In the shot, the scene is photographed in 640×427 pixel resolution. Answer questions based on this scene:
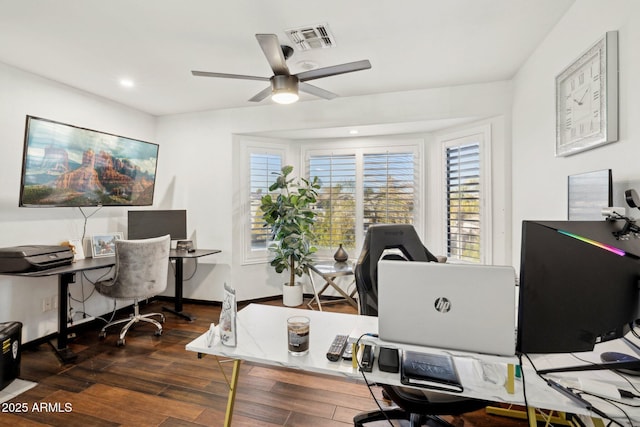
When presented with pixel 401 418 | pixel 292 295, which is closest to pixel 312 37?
pixel 401 418

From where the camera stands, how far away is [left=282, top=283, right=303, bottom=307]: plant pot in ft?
13.4

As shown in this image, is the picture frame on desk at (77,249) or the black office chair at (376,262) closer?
the black office chair at (376,262)

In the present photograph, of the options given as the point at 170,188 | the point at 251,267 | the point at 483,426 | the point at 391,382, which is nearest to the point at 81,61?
the point at 170,188

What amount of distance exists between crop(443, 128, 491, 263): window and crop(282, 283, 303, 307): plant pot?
1.99 meters

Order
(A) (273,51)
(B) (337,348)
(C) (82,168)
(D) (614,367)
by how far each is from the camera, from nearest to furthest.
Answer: (D) (614,367) → (B) (337,348) → (A) (273,51) → (C) (82,168)

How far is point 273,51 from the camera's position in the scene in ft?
6.45

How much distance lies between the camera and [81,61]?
2.73 meters

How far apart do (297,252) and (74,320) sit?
2.52 meters

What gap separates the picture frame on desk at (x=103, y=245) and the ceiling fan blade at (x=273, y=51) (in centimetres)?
270

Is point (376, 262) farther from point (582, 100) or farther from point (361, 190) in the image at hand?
point (361, 190)

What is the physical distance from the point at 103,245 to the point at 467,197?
4.21 meters

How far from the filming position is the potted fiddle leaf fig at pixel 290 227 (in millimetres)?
3883

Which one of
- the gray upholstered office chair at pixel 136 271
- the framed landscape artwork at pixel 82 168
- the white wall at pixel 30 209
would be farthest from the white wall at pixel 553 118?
the white wall at pixel 30 209

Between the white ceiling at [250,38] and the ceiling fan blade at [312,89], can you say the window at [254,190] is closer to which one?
the white ceiling at [250,38]
